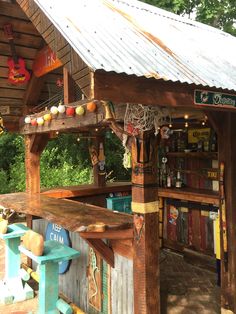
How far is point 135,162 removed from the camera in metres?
3.76

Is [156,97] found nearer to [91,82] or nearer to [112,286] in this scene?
[91,82]

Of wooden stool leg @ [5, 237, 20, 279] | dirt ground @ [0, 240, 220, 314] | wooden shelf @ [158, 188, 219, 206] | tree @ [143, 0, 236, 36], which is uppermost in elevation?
tree @ [143, 0, 236, 36]

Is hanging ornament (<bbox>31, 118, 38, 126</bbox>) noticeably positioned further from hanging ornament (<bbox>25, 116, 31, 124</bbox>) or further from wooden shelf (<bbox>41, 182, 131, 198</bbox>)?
wooden shelf (<bbox>41, 182, 131, 198</bbox>)

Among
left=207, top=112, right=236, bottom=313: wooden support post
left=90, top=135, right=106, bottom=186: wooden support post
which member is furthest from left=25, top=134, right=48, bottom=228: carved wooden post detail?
left=207, top=112, right=236, bottom=313: wooden support post

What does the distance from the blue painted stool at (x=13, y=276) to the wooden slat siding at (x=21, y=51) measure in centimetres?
314

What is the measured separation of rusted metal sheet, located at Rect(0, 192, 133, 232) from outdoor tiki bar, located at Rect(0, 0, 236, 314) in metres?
0.02

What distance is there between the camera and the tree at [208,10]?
14.7 meters

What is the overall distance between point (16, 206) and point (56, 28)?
11.5 ft

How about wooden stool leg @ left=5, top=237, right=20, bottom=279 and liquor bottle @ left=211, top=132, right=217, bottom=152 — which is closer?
wooden stool leg @ left=5, top=237, right=20, bottom=279

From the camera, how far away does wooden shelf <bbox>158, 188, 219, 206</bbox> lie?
20.9 ft

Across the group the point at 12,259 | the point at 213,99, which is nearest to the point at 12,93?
the point at 12,259

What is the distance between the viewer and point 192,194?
265 inches

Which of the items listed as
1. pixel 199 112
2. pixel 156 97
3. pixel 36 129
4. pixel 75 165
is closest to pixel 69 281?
pixel 36 129

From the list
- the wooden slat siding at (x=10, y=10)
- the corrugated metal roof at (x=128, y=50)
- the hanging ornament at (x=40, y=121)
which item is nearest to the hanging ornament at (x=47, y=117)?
the hanging ornament at (x=40, y=121)
